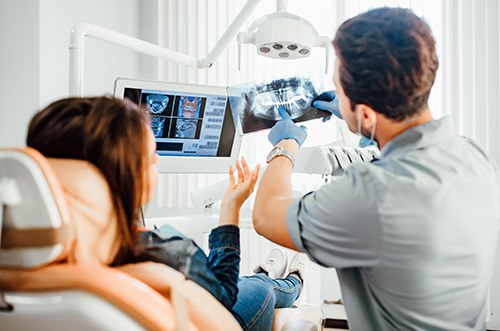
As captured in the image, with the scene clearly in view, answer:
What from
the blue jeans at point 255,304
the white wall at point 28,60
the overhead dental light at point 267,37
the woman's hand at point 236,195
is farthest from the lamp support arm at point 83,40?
the white wall at point 28,60

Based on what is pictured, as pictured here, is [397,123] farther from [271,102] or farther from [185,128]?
[185,128]

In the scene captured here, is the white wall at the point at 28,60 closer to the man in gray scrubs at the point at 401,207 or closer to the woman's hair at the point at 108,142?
the woman's hair at the point at 108,142

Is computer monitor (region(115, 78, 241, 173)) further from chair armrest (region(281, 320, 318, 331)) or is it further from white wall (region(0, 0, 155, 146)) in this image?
white wall (region(0, 0, 155, 146))

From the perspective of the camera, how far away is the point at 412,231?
983 mm

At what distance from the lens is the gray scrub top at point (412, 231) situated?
986 mm

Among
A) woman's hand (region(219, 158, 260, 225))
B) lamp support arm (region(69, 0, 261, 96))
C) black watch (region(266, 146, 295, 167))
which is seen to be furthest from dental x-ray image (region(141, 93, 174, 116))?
black watch (region(266, 146, 295, 167))

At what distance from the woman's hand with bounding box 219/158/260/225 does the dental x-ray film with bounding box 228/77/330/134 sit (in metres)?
0.25

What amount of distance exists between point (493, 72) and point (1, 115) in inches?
104

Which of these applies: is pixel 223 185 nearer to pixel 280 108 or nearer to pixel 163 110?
pixel 163 110

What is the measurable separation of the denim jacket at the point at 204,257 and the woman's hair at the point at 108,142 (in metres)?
0.08

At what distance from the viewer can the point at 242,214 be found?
3355 millimetres

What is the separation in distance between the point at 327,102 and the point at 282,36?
221 mm

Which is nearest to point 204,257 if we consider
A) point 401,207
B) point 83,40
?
point 401,207

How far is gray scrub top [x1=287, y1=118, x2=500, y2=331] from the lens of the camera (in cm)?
99
